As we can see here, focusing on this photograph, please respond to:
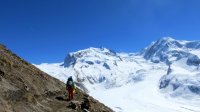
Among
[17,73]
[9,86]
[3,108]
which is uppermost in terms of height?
[17,73]

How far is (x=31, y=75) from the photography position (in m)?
35.1

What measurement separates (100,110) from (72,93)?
284cm

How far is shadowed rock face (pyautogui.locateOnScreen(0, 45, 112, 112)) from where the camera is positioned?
27817 mm

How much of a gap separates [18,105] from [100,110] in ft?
30.0

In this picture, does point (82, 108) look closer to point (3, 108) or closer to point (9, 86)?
point (9, 86)

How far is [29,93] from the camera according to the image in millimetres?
30047

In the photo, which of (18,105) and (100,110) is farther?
(100,110)

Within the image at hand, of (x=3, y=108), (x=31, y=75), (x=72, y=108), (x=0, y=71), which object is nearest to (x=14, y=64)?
(x=31, y=75)

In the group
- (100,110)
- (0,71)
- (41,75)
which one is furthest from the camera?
(41,75)

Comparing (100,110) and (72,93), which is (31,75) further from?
(100,110)

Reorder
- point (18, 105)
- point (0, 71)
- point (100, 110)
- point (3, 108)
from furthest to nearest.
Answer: point (100, 110), point (0, 71), point (18, 105), point (3, 108)

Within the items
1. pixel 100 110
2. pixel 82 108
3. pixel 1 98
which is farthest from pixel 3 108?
pixel 100 110

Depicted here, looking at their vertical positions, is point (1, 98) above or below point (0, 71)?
below

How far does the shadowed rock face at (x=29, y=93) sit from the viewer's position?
91.3ft
